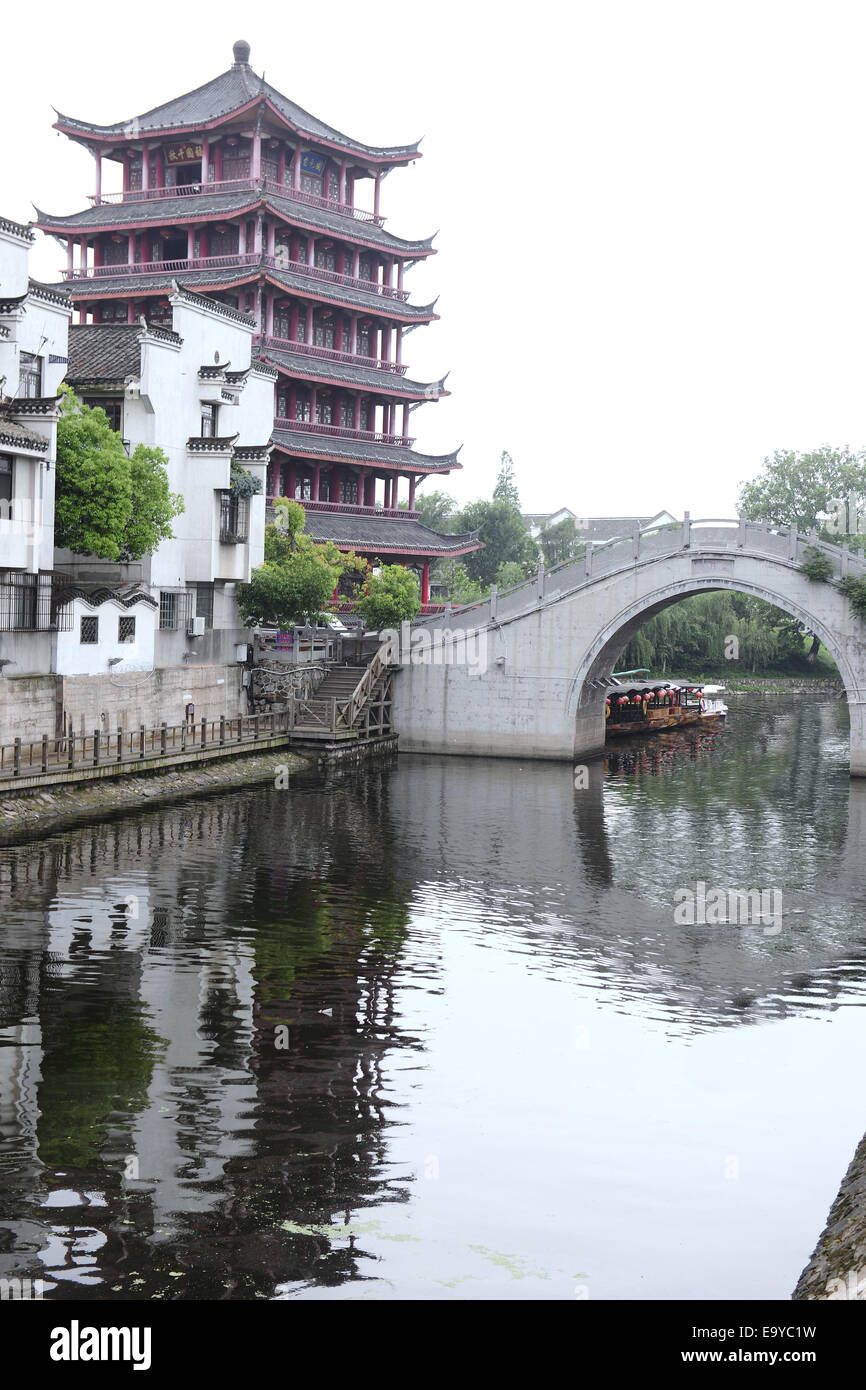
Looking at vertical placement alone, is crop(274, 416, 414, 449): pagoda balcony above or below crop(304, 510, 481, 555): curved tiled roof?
above

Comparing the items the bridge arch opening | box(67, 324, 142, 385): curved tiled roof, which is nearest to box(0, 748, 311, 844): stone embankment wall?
the bridge arch opening

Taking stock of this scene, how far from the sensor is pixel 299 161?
64.7 m

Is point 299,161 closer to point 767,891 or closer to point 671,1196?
point 767,891

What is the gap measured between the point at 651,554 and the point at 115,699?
20012 millimetres

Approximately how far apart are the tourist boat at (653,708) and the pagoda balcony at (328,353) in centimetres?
1875

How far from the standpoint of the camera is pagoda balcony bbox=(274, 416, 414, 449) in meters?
60.3

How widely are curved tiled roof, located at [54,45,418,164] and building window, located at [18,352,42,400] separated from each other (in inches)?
1110

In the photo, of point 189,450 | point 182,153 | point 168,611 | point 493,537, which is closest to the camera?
point 168,611

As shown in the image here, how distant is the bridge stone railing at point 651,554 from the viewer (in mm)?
46625

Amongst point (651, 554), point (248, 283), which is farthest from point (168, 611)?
point (248, 283)

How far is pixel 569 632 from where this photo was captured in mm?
49781

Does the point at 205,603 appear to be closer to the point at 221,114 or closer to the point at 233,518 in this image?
the point at 233,518

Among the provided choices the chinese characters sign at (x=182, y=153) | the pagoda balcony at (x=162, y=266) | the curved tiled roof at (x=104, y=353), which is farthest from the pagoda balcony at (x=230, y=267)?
the curved tiled roof at (x=104, y=353)

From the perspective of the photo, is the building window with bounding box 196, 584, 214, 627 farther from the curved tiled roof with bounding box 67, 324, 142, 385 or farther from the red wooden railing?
the red wooden railing
